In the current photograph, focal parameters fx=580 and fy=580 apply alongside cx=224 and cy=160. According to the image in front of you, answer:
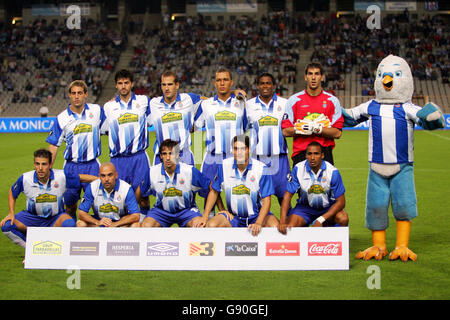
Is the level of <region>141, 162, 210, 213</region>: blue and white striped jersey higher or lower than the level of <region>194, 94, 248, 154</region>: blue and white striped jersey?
lower

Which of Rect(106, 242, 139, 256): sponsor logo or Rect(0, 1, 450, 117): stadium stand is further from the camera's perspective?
Rect(0, 1, 450, 117): stadium stand

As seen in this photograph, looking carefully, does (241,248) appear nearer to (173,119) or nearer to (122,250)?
(122,250)

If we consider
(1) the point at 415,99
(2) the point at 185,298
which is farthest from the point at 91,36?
(2) the point at 185,298

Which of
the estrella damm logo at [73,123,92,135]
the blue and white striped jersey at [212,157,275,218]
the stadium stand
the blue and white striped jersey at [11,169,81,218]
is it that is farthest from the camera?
the stadium stand

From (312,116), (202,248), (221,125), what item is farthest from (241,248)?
(221,125)

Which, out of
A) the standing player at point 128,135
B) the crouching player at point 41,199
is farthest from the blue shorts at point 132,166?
the crouching player at point 41,199

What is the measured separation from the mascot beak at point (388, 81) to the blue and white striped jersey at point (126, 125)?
278cm

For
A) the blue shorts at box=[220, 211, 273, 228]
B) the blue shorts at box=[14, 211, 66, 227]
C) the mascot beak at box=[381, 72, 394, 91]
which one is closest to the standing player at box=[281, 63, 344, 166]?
the mascot beak at box=[381, 72, 394, 91]

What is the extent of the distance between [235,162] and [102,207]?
1.45 metres

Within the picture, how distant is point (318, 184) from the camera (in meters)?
5.96

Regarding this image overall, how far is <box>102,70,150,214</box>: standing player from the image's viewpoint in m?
6.83

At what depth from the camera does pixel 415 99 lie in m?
27.2

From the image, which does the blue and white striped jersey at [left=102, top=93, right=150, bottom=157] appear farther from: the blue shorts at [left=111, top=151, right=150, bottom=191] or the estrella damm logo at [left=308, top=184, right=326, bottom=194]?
the estrella damm logo at [left=308, top=184, right=326, bottom=194]

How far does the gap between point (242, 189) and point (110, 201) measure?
1.36m
